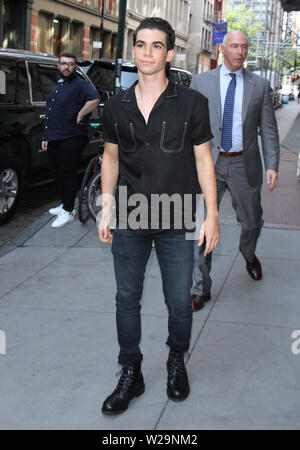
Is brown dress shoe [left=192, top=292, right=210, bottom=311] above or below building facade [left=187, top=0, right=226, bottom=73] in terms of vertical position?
below

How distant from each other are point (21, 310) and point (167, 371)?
4.97 ft

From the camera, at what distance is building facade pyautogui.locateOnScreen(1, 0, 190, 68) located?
28.2 m

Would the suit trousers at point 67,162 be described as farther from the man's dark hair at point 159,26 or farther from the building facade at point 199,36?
the building facade at point 199,36

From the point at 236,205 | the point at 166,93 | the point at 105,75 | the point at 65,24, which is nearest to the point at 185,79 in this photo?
the point at 105,75

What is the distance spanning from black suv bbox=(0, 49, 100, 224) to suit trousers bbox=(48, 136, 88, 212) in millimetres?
468

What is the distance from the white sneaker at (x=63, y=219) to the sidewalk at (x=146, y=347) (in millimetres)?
952

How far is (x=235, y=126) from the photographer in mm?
4809

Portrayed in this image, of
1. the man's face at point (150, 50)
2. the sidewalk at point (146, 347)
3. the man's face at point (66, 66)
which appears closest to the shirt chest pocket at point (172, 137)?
the man's face at point (150, 50)

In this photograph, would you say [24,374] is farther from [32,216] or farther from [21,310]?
[32,216]

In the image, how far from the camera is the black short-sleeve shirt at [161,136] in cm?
312

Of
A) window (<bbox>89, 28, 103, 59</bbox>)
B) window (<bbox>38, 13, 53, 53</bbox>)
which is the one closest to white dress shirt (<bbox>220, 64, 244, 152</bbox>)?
window (<bbox>38, 13, 53, 53</bbox>)

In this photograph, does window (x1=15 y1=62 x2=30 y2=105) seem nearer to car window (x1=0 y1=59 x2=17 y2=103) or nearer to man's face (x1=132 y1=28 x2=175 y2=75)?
car window (x1=0 y1=59 x2=17 y2=103)

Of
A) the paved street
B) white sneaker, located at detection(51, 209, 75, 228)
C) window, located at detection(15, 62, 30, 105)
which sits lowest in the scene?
the paved street

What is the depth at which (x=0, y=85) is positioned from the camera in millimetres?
7664
